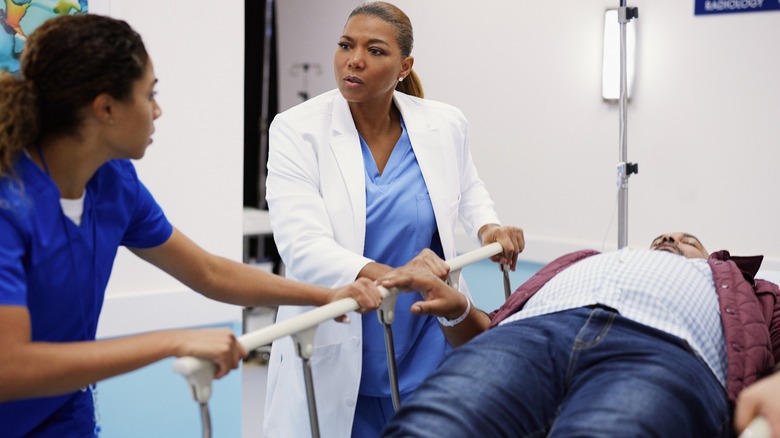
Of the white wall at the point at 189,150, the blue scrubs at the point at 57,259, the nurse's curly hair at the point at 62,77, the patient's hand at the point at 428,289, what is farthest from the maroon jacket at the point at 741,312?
the white wall at the point at 189,150

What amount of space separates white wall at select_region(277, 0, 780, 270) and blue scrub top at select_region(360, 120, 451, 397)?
179cm

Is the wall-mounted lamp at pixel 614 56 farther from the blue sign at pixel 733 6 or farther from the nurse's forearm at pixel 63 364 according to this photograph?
the nurse's forearm at pixel 63 364

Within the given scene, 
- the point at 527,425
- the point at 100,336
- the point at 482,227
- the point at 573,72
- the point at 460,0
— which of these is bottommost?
the point at 100,336

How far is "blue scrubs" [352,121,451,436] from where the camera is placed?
2076 millimetres

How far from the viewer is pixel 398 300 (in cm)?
208

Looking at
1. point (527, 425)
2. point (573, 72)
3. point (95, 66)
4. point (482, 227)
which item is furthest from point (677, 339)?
point (573, 72)

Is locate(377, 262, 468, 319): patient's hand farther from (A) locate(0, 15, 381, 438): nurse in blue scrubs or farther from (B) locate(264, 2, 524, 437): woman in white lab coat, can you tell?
(A) locate(0, 15, 381, 438): nurse in blue scrubs

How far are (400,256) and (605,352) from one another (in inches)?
24.2

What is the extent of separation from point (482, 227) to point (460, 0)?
2.22m

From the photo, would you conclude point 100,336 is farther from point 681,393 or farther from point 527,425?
point 681,393

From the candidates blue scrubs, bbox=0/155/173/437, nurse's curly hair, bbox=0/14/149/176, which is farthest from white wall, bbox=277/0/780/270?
nurse's curly hair, bbox=0/14/149/176

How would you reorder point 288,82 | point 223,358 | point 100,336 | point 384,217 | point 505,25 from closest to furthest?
point 223,358 < point 384,217 < point 100,336 < point 505,25 < point 288,82

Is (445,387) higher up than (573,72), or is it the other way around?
(573,72)

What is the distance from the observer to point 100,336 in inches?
112
